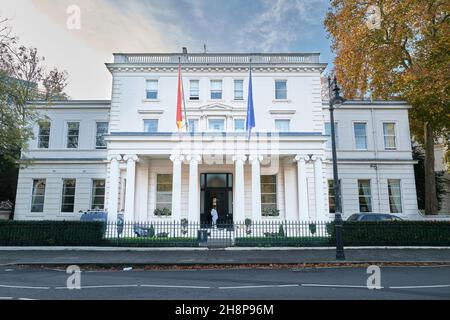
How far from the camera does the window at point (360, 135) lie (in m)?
26.4

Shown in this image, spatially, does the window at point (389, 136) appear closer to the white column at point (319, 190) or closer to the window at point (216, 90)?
the white column at point (319, 190)

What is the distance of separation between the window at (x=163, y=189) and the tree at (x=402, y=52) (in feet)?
58.8

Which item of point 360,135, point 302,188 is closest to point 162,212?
point 302,188

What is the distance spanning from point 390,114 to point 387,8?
8753 mm

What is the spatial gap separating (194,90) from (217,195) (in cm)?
870

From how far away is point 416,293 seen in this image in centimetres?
684

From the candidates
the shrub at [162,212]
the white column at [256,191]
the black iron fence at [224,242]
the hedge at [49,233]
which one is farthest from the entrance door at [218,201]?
the hedge at [49,233]

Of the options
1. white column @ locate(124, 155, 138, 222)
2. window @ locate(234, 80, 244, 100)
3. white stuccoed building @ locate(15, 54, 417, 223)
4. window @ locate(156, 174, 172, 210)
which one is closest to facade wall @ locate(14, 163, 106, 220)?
white stuccoed building @ locate(15, 54, 417, 223)

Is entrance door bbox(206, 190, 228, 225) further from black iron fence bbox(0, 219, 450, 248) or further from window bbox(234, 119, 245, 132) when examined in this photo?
black iron fence bbox(0, 219, 450, 248)

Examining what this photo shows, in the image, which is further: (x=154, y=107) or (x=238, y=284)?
(x=154, y=107)

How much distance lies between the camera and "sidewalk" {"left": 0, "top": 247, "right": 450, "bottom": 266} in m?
11.7

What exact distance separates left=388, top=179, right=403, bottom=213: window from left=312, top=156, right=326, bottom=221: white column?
10.1m

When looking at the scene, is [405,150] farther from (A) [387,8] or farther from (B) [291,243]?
(B) [291,243]
